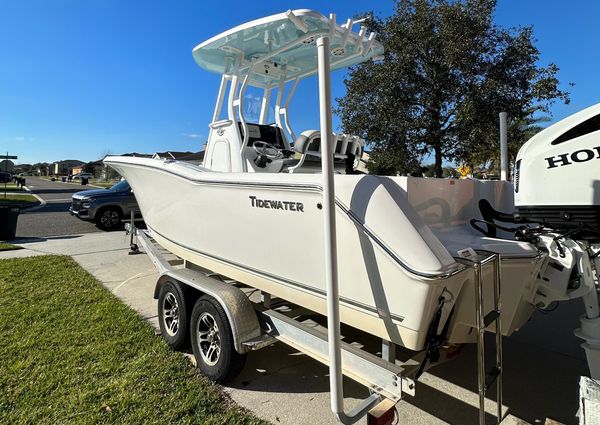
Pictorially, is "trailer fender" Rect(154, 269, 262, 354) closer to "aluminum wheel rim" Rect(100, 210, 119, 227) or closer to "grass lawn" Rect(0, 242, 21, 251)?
"grass lawn" Rect(0, 242, 21, 251)

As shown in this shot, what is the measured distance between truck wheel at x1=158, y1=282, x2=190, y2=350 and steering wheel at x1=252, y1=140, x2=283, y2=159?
1555 millimetres

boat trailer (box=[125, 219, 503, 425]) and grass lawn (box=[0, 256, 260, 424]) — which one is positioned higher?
boat trailer (box=[125, 219, 503, 425])

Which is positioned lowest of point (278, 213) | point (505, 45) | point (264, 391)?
point (264, 391)

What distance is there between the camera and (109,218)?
492 inches

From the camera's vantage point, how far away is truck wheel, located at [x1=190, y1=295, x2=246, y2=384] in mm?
2990

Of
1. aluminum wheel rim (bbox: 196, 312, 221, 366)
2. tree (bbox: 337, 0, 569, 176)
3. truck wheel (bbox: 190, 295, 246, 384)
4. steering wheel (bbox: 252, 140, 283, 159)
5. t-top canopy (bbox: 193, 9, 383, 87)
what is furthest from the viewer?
tree (bbox: 337, 0, 569, 176)

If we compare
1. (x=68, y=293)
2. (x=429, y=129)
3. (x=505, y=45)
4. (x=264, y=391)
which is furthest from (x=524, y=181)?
(x=505, y=45)

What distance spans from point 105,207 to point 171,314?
9.86 meters

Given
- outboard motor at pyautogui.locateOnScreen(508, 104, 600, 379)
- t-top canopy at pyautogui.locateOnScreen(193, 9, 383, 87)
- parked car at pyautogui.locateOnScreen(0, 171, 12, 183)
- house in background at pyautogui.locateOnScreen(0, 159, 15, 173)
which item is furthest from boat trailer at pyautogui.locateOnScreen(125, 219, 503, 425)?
parked car at pyautogui.locateOnScreen(0, 171, 12, 183)

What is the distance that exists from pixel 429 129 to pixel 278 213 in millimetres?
10722

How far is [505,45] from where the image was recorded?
38.3 feet

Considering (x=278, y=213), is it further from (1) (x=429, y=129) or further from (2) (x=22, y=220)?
(2) (x=22, y=220)

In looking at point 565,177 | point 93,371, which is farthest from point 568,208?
point 93,371

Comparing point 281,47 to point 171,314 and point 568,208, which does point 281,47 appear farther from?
point 568,208
